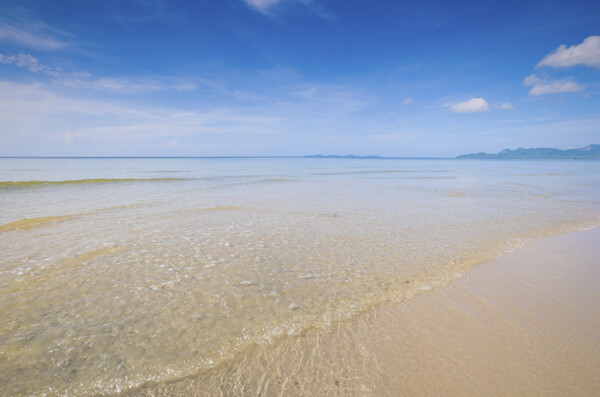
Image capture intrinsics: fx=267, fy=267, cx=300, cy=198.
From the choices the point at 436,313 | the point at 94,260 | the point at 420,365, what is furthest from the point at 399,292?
the point at 94,260

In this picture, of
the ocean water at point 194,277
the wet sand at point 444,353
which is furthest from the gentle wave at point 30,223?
the wet sand at point 444,353

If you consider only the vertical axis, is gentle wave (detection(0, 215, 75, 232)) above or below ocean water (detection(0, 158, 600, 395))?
below

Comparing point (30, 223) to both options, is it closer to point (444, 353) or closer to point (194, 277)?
point (194, 277)

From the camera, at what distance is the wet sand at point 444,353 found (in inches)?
121

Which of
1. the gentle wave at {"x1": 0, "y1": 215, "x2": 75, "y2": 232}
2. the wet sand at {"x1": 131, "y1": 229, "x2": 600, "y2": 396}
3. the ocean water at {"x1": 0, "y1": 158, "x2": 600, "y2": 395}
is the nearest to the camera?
the wet sand at {"x1": 131, "y1": 229, "x2": 600, "y2": 396}

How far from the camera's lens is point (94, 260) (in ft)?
22.2

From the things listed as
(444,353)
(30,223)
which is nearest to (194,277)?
(444,353)

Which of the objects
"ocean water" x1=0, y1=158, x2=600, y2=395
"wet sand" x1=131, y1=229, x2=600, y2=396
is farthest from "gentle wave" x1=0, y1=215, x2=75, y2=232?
"wet sand" x1=131, y1=229, x2=600, y2=396

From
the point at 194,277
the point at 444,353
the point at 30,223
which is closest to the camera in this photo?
the point at 444,353

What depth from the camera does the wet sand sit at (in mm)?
3062

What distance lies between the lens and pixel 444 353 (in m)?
3.59

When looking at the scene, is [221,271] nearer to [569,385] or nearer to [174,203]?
[569,385]

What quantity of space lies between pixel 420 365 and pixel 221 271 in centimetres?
444

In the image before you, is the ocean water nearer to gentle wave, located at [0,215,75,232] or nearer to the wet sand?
gentle wave, located at [0,215,75,232]
